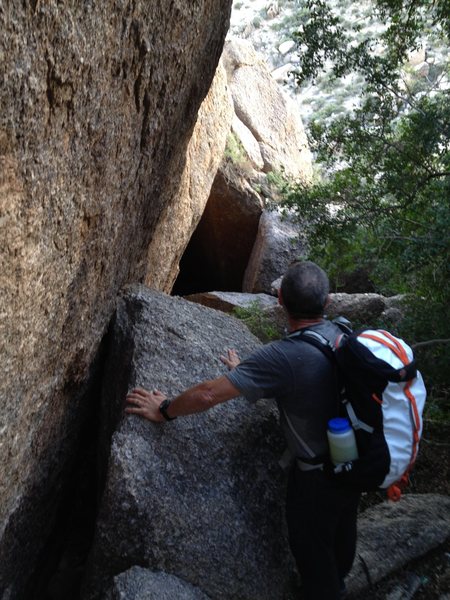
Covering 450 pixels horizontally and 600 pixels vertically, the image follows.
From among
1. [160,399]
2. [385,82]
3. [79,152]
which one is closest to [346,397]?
[160,399]

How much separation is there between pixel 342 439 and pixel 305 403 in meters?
0.27

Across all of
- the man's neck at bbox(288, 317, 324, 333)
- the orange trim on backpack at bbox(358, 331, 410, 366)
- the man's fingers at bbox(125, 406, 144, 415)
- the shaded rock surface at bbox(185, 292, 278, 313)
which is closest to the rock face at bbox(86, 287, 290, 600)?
the man's fingers at bbox(125, 406, 144, 415)

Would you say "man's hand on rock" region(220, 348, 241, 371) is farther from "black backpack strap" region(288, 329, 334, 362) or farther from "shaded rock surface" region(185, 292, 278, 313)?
"shaded rock surface" region(185, 292, 278, 313)

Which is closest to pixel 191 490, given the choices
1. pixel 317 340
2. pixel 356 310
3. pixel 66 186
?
pixel 317 340

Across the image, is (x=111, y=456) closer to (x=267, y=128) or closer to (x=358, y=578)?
(x=358, y=578)

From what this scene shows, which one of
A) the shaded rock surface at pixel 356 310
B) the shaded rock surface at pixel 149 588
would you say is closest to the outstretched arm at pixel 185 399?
the shaded rock surface at pixel 149 588

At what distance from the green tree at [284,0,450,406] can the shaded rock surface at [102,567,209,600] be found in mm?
3827

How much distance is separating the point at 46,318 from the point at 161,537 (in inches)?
52.8

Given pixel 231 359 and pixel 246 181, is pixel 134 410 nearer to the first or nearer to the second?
pixel 231 359

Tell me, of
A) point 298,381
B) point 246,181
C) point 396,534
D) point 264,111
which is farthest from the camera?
point 264,111

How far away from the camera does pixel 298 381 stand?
3.32 meters

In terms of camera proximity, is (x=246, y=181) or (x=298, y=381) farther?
(x=246, y=181)

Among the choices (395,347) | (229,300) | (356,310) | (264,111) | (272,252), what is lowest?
(229,300)

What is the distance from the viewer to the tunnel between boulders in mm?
13234
